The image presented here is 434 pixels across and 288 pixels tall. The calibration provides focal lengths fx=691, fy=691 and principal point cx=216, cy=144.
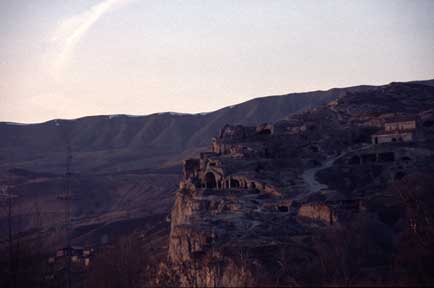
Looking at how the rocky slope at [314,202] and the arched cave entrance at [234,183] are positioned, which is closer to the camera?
the rocky slope at [314,202]

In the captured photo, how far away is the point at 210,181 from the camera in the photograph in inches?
1873

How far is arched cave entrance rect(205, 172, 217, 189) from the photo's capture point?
4731 centimetres

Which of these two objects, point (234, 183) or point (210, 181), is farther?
point (210, 181)

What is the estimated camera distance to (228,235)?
34.9 meters

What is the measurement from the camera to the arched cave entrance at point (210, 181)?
155 feet

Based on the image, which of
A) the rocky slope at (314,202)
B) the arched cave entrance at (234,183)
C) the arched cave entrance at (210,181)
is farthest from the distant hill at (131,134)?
the arched cave entrance at (234,183)

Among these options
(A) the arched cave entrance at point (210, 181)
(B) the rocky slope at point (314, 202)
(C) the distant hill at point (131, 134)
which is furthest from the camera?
(C) the distant hill at point (131, 134)

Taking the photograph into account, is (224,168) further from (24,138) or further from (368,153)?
(24,138)

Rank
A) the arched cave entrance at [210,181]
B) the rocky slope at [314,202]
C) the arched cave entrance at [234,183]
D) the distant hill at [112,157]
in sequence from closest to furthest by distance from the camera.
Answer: the rocky slope at [314,202], the arched cave entrance at [234,183], the arched cave entrance at [210,181], the distant hill at [112,157]

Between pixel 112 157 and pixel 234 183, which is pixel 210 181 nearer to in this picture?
pixel 234 183

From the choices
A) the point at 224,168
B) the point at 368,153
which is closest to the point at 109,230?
the point at 224,168

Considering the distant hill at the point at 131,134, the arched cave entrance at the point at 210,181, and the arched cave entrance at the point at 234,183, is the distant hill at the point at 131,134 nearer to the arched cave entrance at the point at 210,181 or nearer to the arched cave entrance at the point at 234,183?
the arched cave entrance at the point at 210,181

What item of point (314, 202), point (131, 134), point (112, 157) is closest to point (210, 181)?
point (314, 202)

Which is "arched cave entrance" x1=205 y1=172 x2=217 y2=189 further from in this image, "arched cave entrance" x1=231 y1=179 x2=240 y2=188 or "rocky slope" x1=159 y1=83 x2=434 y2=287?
"arched cave entrance" x1=231 y1=179 x2=240 y2=188
